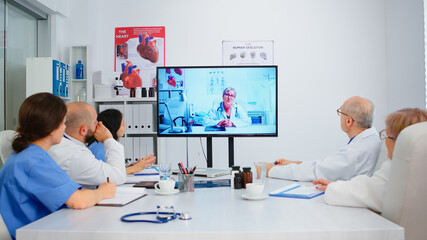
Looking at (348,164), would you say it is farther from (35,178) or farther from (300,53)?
(300,53)

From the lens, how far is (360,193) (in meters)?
1.42

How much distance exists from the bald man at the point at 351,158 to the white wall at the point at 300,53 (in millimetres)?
2272

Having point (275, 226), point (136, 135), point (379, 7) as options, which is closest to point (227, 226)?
point (275, 226)

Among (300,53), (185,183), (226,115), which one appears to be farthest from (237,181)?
(300,53)

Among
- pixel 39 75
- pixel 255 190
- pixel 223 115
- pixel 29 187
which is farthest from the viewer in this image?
pixel 39 75

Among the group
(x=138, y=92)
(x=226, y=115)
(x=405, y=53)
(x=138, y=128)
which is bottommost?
(x=138, y=128)

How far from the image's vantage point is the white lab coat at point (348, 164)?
203cm

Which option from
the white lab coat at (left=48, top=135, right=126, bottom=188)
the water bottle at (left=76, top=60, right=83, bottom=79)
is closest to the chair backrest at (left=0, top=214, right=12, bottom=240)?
the white lab coat at (left=48, top=135, right=126, bottom=188)

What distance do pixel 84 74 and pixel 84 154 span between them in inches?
111

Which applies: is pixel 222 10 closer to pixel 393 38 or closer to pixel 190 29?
pixel 190 29

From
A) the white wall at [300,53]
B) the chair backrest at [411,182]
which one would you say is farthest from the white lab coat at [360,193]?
the white wall at [300,53]

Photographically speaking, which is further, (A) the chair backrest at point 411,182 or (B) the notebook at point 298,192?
(B) the notebook at point 298,192

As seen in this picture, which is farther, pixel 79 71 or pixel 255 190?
pixel 79 71

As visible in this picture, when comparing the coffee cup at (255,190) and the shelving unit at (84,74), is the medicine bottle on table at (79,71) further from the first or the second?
the coffee cup at (255,190)
